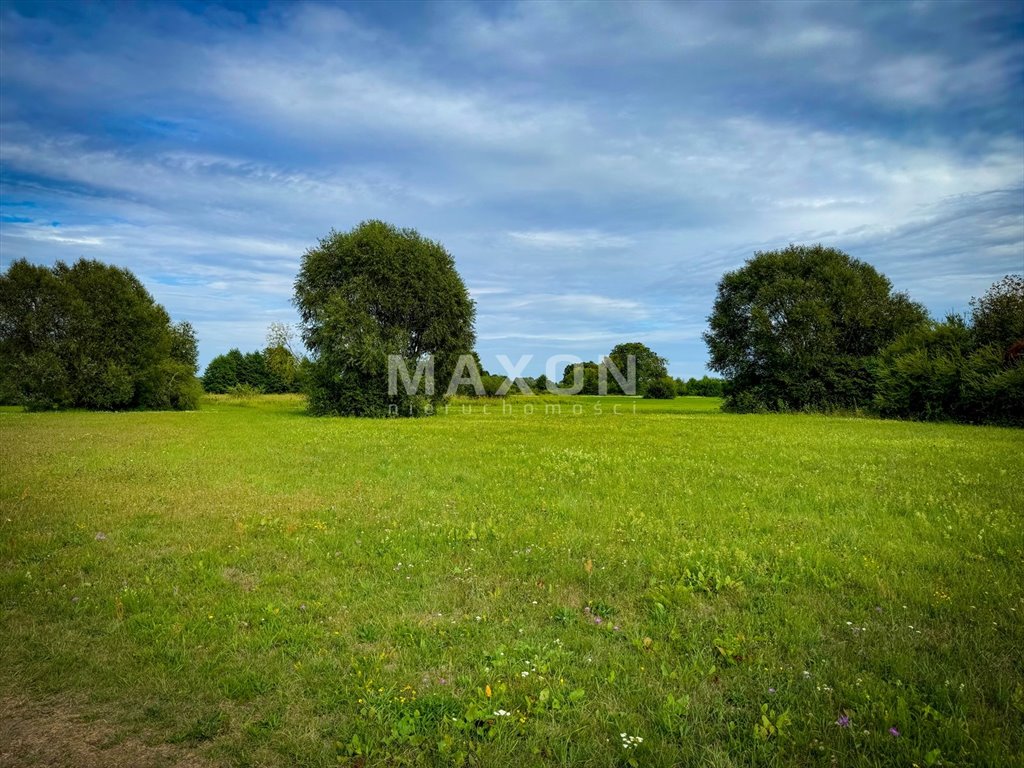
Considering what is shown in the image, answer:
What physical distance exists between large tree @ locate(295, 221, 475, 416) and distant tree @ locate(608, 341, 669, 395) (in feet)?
185

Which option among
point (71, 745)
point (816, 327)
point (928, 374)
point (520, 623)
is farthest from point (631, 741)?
point (816, 327)

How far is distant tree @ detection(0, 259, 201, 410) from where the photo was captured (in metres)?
43.3

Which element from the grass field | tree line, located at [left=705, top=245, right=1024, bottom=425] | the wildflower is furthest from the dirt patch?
tree line, located at [left=705, top=245, right=1024, bottom=425]

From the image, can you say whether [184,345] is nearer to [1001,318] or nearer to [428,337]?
[428,337]

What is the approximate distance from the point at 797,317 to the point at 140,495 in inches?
1827

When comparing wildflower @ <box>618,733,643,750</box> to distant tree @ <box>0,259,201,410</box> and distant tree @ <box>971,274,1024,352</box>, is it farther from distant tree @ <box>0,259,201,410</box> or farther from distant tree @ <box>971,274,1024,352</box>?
distant tree @ <box>0,259,201,410</box>

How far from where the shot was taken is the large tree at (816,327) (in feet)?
147

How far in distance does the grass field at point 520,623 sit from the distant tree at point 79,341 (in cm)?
4044

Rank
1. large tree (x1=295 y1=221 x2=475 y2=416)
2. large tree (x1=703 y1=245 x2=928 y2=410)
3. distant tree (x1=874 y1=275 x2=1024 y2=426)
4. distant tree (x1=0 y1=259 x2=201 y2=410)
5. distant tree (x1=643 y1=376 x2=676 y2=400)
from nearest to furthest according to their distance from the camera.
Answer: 1. distant tree (x1=874 y1=275 x2=1024 y2=426)
2. large tree (x1=295 y1=221 x2=475 y2=416)
3. distant tree (x1=0 y1=259 x2=201 y2=410)
4. large tree (x1=703 y1=245 x2=928 y2=410)
5. distant tree (x1=643 y1=376 x2=676 y2=400)

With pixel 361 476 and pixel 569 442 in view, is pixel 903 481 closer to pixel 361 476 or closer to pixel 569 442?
pixel 569 442

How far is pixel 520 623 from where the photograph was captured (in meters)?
5.66

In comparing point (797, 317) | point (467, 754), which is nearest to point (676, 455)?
point (467, 754)

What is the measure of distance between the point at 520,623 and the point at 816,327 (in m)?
Result: 47.1

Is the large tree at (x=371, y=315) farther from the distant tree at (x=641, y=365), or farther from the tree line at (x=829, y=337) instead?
the distant tree at (x=641, y=365)
